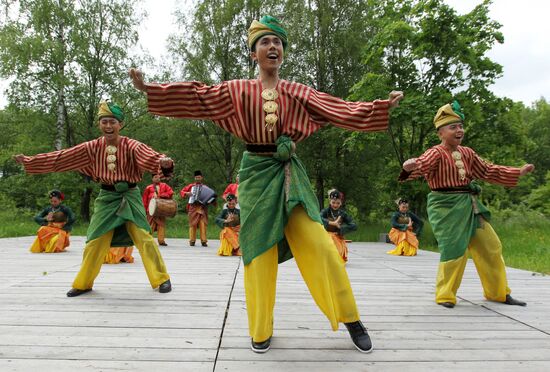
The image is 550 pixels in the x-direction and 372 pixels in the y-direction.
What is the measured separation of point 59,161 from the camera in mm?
4086

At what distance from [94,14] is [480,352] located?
64.3 ft

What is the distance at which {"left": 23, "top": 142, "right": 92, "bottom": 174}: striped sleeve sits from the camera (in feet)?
13.2

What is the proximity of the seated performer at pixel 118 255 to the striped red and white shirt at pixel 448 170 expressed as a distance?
475 cm

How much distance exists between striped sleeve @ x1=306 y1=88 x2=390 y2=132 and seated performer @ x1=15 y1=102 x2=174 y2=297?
1855 mm

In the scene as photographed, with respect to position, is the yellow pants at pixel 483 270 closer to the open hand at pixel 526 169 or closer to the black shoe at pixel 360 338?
the open hand at pixel 526 169

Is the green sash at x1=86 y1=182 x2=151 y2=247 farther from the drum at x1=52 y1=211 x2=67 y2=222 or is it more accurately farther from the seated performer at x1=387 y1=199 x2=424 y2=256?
the seated performer at x1=387 y1=199 x2=424 y2=256

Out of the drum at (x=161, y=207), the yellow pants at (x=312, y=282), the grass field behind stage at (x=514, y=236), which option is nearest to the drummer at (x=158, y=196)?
the drum at (x=161, y=207)

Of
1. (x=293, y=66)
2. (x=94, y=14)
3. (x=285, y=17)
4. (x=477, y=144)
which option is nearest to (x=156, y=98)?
(x=477, y=144)

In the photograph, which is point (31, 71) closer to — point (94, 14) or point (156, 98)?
point (94, 14)

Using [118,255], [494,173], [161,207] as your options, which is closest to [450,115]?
Answer: [494,173]

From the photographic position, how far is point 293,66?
16.0 meters

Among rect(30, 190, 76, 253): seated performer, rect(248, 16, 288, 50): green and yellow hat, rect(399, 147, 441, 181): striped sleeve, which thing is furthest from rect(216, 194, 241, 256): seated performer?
rect(248, 16, 288, 50): green and yellow hat

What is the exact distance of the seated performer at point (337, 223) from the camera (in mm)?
6629

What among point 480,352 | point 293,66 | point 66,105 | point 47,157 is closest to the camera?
point 480,352
